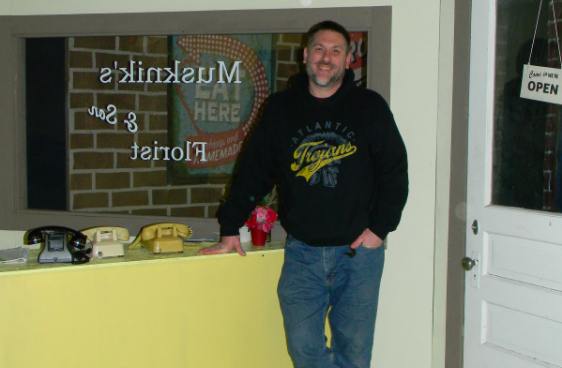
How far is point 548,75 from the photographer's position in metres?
2.61

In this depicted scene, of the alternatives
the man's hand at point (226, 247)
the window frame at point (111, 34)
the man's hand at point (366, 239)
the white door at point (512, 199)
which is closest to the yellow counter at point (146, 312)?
the man's hand at point (226, 247)

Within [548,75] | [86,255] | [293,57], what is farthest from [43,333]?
[548,75]

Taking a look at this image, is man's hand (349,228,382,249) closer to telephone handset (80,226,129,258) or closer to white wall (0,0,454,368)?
white wall (0,0,454,368)

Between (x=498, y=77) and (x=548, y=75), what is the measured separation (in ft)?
0.83

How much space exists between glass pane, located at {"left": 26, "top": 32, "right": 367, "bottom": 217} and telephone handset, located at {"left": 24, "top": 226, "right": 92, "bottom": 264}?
2.10 feet

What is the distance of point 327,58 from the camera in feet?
8.44

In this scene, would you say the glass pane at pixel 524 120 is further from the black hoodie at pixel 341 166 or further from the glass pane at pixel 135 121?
the glass pane at pixel 135 121

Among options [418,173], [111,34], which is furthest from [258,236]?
[111,34]

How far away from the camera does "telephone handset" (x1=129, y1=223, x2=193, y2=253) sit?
2.87 metres

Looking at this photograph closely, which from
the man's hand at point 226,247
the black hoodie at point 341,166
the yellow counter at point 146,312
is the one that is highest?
the black hoodie at point 341,166

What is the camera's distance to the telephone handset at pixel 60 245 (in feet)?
8.83

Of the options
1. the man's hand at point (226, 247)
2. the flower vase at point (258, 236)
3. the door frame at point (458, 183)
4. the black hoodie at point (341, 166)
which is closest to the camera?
the black hoodie at point (341, 166)

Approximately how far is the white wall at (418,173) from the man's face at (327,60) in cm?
54

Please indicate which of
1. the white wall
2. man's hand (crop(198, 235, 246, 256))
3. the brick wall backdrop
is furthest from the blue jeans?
the brick wall backdrop
